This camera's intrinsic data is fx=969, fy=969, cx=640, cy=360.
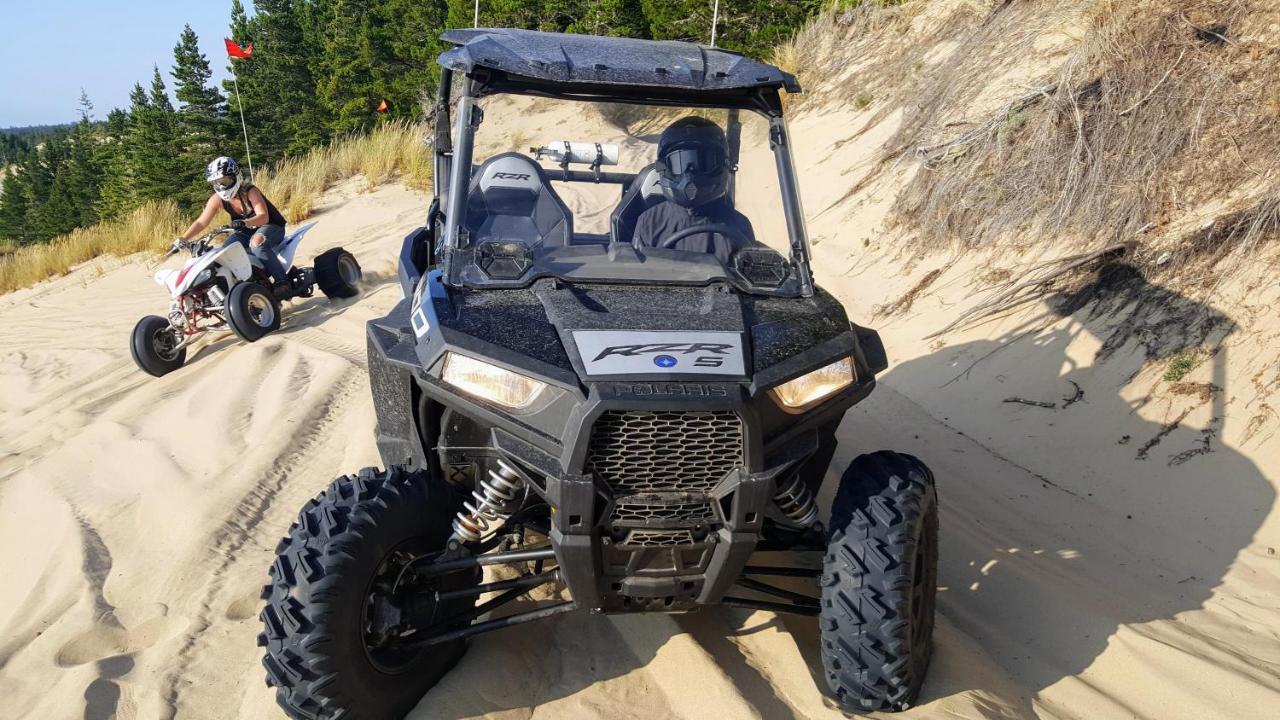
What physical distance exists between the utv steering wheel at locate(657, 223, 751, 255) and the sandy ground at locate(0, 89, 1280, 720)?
114 millimetres

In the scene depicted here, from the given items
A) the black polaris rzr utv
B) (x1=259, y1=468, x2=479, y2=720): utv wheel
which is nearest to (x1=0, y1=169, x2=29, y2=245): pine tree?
the black polaris rzr utv

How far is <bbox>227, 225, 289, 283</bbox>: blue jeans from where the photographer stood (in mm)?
9352

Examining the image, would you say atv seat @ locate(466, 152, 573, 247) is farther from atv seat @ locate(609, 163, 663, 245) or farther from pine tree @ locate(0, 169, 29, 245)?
pine tree @ locate(0, 169, 29, 245)

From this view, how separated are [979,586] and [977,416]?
2076 millimetres

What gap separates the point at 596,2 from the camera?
21016 millimetres

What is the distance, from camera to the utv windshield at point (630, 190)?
12.3 feet

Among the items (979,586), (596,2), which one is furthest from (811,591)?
(596,2)

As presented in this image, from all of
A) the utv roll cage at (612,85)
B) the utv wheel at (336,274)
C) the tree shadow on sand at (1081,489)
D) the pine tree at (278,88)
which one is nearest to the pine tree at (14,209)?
the pine tree at (278,88)

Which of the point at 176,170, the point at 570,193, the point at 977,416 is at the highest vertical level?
the point at 570,193

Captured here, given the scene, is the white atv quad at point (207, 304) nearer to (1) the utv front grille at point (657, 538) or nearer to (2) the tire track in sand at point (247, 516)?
(2) the tire track in sand at point (247, 516)

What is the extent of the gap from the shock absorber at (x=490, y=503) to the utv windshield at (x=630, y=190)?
0.87 meters

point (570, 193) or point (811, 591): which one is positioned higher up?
point (570, 193)

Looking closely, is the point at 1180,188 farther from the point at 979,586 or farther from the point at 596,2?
the point at 596,2

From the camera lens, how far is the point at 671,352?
2.97m
